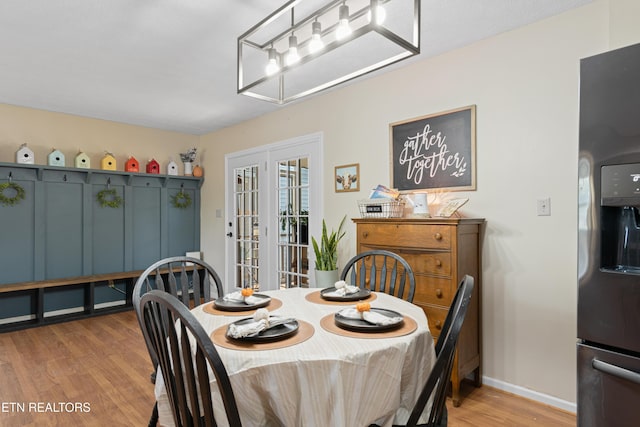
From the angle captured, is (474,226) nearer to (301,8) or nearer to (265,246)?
(301,8)

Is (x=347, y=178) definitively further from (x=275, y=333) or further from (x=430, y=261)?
(x=275, y=333)

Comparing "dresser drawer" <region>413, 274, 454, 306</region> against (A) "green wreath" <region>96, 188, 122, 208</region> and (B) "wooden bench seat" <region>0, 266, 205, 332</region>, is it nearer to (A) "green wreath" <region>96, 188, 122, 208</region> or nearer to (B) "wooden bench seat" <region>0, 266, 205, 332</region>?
(B) "wooden bench seat" <region>0, 266, 205, 332</region>

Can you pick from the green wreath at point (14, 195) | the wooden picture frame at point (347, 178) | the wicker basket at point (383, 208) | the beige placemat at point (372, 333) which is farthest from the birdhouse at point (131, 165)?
the beige placemat at point (372, 333)

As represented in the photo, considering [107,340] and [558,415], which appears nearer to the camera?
[558,415]

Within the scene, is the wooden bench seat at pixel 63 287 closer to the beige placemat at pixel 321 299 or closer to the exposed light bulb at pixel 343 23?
the beige placemat at pixel 321 299

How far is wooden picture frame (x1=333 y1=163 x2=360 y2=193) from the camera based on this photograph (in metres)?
3.39

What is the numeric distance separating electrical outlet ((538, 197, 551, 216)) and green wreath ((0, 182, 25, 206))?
494 centimetres

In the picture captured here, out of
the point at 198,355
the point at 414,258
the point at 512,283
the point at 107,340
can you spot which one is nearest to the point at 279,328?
the point at 198,355

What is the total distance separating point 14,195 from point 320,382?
14.6 ft

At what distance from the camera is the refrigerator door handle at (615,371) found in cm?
126

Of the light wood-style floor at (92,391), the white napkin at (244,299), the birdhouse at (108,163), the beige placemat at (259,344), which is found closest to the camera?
the beige placemat at (259,344)

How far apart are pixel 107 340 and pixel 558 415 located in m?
3.66

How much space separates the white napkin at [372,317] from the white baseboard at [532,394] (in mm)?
1540

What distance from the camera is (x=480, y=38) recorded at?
2.53 meters
